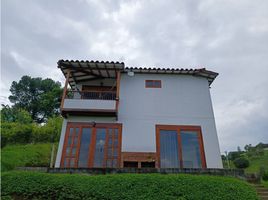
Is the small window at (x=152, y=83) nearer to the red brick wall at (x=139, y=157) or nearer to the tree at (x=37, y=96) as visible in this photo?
the red brick wall at (x=139, y=157)

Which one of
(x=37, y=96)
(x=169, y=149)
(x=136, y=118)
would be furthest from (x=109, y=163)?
(x=37, y=96)

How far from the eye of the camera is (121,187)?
504 cm

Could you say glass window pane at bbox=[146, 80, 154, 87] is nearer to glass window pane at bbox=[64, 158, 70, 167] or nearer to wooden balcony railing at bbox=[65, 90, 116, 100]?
wooden balcony railing at bbox=[65, 90, 116, 100]

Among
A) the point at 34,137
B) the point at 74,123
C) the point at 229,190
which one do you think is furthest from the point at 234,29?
the point at 34,137

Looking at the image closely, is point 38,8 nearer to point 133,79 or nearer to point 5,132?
point 133,79

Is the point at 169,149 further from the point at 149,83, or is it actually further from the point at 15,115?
the point at 15,115

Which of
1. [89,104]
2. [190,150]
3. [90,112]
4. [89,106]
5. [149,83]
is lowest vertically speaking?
[190,150]

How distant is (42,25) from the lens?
30.7 feet

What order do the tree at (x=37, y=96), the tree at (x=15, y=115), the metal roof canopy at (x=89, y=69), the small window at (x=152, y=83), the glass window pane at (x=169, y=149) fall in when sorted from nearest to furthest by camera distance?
the glass window pane at (x=169, y=149) < the metal roof canopy at (x=89, y=69) < the small window at (x=152, y=83) < the tree at (x=15, y=115) < the tree at (x=37, y=96)

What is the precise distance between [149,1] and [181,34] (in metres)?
3.13

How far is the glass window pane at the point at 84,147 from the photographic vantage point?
8109mm

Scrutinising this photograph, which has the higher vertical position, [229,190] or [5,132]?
[5,132]

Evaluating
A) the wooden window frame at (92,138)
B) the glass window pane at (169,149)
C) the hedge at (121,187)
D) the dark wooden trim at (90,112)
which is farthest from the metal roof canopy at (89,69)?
the hedge at (121,187)

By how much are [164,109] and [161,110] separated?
18cm
